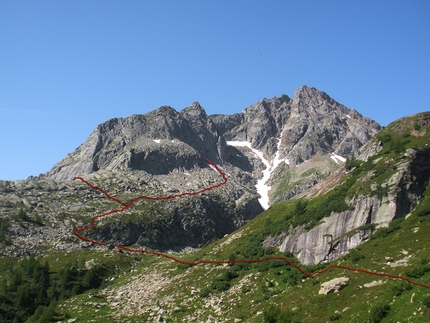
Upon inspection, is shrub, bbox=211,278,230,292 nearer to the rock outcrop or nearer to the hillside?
the hillside

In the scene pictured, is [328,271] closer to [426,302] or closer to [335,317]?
[335,317]

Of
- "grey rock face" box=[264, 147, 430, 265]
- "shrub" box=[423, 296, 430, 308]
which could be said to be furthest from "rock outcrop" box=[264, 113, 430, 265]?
"shrub" box=[423, 296, 430, 308]

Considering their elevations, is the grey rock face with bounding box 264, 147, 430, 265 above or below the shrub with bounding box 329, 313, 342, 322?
above

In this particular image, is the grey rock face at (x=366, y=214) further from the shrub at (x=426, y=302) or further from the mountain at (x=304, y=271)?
the shrub at (x=426, y=302)

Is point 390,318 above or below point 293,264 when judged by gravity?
below

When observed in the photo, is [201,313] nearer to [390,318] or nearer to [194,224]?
[390,318]

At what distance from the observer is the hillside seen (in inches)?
1539

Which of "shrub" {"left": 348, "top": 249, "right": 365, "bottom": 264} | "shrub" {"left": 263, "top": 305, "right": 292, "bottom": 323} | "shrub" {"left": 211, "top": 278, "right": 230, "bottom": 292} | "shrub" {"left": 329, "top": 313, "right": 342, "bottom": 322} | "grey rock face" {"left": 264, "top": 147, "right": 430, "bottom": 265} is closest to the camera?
"shrub" {"left": 329, "top": 313, "right": 342, "bottom": 322}

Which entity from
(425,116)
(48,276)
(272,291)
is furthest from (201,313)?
(48,276)

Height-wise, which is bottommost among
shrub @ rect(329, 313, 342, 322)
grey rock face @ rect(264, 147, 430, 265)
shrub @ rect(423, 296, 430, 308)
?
shrub @ rect(329, 313, 342, 322)

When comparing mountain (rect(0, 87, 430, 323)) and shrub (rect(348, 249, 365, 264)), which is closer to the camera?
mountain (rect(0, 87, 430, 323))

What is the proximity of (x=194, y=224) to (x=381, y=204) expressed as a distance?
469ft

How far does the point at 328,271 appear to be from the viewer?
5103 cm

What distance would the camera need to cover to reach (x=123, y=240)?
543 ft
